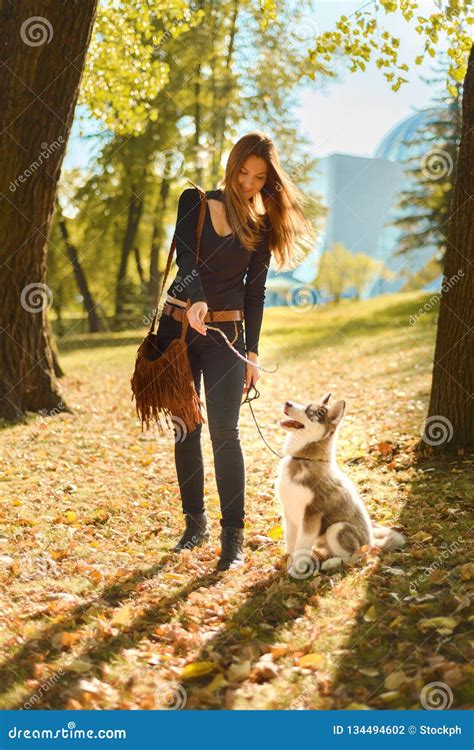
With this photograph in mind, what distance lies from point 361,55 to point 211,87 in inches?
611

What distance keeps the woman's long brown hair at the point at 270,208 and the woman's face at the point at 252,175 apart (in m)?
0.03

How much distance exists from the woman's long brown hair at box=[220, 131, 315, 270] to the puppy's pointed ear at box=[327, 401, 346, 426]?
37.8 inches

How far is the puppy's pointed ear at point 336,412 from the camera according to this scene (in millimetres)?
4488

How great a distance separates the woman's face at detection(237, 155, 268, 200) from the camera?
4441 millimetres

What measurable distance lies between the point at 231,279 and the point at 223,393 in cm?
69

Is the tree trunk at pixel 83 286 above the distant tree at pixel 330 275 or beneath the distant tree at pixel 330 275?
beneath

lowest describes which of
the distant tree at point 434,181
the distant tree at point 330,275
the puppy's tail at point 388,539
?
the puppy's tail at point 388,539

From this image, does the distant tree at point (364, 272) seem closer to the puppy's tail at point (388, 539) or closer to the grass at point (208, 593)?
the grass at point (208, 593)

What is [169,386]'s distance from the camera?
4656mm

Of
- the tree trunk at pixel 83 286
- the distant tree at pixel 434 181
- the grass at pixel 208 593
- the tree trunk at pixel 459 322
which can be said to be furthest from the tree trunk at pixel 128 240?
the tree trunk at pixel 459 322

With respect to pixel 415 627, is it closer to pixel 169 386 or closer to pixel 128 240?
pixel 169 386

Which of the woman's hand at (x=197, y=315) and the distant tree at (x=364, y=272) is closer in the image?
the woman's hand at (x=197, y=315)

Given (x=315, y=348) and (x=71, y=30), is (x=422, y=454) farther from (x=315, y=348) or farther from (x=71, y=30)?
(x=315, y=348)

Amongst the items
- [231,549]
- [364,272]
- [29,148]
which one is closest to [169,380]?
[231,549]
